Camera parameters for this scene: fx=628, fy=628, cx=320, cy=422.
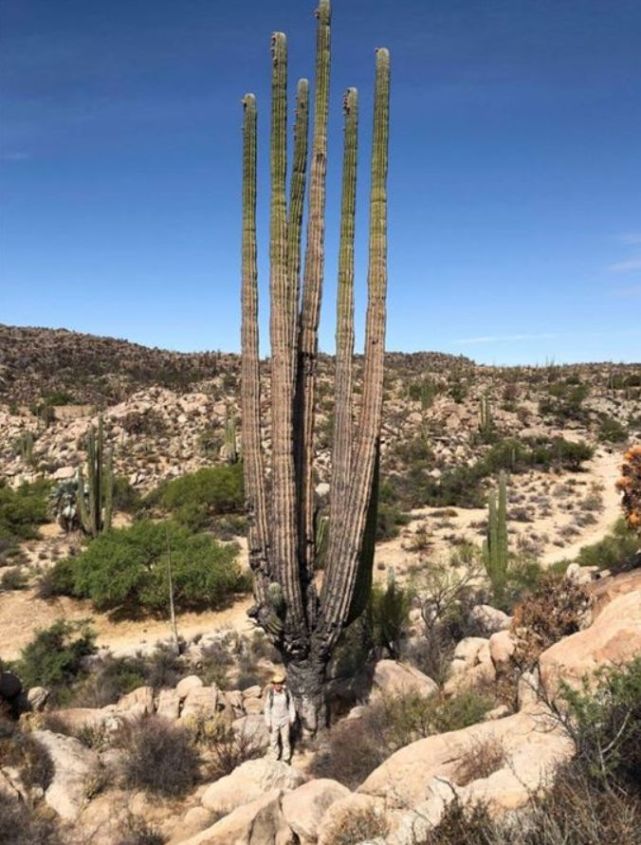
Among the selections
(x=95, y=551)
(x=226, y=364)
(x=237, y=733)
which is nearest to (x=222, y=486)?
(x=95, y=551)

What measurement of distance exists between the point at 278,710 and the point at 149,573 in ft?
25.2

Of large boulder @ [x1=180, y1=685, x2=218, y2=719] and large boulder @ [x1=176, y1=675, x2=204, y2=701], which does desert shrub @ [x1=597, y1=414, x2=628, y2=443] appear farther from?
large boulder @ [x1=180, y1=685, x2=218, y2=719]

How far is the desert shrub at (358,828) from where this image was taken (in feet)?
14.3

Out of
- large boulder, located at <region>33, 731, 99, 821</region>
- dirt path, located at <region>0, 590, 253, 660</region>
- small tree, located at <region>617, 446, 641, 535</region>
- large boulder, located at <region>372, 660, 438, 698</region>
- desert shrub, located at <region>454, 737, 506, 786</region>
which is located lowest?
dirt path, located at <region>0, 590, 253, 660</region>

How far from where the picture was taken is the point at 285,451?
7.66 m

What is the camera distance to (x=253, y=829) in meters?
4.81

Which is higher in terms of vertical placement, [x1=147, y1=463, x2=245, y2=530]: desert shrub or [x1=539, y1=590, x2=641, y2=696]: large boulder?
[x1=539, y1=590, x2=641, y2=696]: large boulder

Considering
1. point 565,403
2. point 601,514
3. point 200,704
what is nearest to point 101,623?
point 200,704

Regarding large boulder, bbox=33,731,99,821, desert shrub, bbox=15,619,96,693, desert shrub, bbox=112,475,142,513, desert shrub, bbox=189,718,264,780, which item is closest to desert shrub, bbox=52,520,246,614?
desert shrub, bbox=15,619,96,693

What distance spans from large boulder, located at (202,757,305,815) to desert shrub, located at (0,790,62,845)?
1.43m

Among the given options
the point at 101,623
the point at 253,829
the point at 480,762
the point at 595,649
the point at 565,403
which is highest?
the point at 565,403

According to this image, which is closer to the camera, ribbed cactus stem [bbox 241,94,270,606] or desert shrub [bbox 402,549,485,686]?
ribbed cactus stem [bbox 241,94,270,606]

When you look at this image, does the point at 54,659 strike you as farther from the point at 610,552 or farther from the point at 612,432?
the point at 612,432

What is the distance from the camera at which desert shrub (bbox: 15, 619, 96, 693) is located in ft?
32.3
